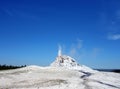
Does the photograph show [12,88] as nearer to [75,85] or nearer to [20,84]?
[20,84]

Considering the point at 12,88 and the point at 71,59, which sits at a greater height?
the point at 71,59

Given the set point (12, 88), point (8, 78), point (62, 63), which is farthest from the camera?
point (62, 63)

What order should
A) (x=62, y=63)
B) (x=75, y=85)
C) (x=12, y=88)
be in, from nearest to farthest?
(x=12, y=88) < (x=75, y=85) < (x=62, y=63)

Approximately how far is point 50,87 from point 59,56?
148 feet

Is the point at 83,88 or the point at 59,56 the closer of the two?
the point at 83,88

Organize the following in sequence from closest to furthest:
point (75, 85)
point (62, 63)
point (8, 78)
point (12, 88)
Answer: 1. point (12, 88)
2. point (75, 85)
3. point (8, 78)
4. point (62, 63)

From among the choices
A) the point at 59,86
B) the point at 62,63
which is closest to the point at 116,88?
the point at 59,86

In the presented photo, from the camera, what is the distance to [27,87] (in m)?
38.2

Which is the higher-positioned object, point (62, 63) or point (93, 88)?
point (62, 63)

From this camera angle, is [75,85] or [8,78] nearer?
[75,85]

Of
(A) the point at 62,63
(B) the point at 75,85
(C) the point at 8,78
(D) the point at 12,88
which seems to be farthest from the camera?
(A) the point at 62,63

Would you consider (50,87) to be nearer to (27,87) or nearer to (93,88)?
(27,87)

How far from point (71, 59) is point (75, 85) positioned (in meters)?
43.3

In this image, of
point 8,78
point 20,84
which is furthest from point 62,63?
point 20,84
